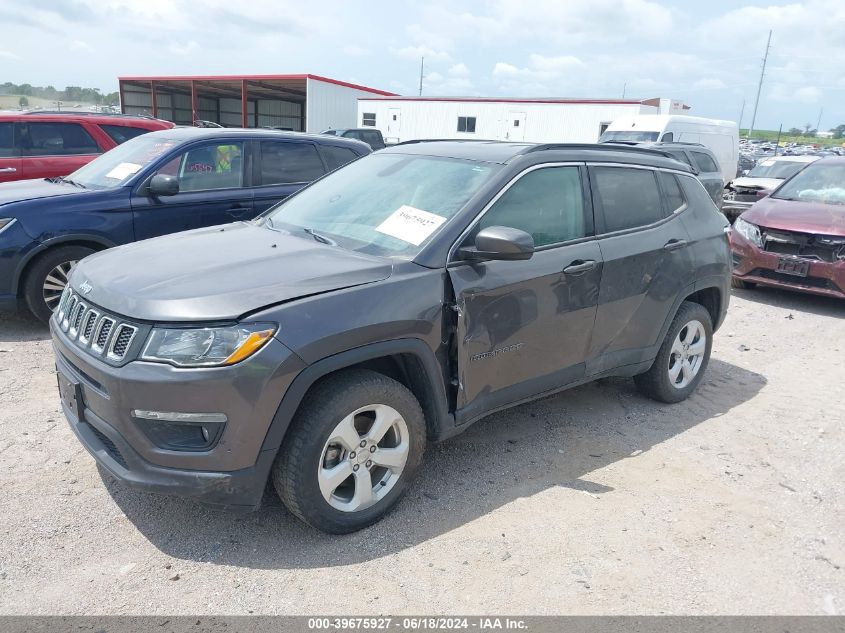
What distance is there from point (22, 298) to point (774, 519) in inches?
225

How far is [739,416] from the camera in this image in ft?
15.6

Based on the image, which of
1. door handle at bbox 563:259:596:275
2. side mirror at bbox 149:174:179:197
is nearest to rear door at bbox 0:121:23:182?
side mirror at bbox 149:174:179:197

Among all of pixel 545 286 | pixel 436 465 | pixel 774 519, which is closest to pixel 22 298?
pixel 436 465

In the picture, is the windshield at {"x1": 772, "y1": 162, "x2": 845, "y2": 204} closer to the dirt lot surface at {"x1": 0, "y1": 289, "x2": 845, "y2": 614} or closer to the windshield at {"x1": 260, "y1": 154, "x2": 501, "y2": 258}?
the dirt lot surface at {"x1": 0, "y1": 289, "x2": 845, "y2": 614}

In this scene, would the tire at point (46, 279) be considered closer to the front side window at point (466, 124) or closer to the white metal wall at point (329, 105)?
the front side window at point (466, 124)

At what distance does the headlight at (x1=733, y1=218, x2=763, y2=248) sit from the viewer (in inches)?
325

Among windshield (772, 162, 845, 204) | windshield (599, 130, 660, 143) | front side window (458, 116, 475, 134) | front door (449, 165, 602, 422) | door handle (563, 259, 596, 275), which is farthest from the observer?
front side window (458, 116, 475, 134)

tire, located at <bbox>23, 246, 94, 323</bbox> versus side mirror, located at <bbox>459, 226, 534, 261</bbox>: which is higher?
side mirror, located at <bbox>459, 226, 534, 261</bbox>

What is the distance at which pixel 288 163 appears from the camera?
6.84 m

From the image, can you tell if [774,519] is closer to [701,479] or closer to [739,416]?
[701,479]

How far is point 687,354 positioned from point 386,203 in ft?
8.53

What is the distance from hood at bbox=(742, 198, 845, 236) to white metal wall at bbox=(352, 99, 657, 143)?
681 inches

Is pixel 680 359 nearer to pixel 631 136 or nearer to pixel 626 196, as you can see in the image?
pixel 626 196

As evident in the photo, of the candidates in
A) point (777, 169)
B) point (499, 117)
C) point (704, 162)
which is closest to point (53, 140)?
point (704, 162)
